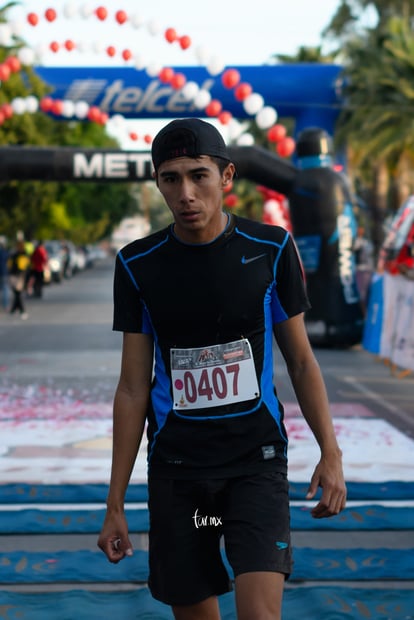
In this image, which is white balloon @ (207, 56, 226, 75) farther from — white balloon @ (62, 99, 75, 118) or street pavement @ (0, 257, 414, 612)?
white balloon @ (62, 99, 75, 118)

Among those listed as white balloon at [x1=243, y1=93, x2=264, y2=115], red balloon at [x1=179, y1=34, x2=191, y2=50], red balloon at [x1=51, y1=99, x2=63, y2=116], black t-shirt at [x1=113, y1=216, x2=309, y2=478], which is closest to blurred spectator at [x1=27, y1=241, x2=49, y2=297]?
red balloon at [x1=51, y1=99, x2=63, y2=116]

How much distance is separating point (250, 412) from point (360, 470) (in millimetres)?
4836

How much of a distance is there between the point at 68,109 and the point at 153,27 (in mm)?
6451

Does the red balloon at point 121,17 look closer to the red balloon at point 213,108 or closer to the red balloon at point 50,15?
the red balloon at point 50,15

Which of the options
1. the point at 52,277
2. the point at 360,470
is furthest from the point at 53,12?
the point at 52,277

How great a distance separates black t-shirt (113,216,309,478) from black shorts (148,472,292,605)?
0.15 ft

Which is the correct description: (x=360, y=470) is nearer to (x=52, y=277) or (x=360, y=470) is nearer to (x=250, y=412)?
(x=250, y=412)

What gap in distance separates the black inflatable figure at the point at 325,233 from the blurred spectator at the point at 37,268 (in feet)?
52.2

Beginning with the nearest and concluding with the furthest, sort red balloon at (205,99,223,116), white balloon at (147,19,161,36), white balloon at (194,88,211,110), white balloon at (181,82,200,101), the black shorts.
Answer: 1. the black shorts
2. white balloon at (147,19,161,36)
3. white balloon at (194,88,211,110)
4. white balloon at (181,82,200,101)
5. red balloon at (205,99,223,116)

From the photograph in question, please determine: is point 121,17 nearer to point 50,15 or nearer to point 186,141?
point 50,15

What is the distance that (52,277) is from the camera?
49.2m

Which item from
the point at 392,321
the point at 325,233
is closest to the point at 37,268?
the point at 325,233

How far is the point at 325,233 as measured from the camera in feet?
56.5

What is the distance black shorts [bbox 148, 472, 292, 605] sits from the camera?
307 centimetres
